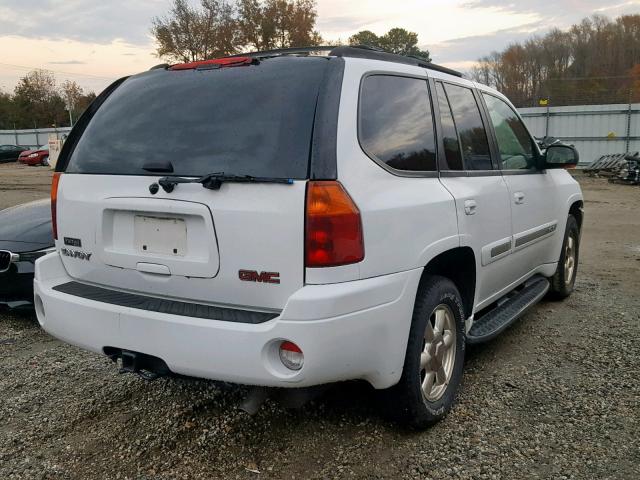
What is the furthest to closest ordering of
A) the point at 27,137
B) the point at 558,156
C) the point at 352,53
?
the point at 27,137 → the point at 558,156 → the point at 352,53

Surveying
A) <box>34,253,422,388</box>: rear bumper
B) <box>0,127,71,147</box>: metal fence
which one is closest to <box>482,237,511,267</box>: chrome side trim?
<box>34,253,422,388</box>: rear bumper

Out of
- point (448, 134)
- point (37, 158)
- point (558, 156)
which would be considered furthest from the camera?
point (37, 158)

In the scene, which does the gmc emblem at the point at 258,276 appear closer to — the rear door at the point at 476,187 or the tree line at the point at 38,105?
the rear door at the point at 476,187

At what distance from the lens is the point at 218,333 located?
2.31 metres

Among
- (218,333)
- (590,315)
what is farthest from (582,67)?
(218,333)

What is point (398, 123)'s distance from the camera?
2795 mm

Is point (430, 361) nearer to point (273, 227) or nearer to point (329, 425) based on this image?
point (329, 425)

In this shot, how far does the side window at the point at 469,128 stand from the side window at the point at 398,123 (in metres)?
0.36

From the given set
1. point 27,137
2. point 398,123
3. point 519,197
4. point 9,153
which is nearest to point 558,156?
point 519,197

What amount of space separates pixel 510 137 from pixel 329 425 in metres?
2.49

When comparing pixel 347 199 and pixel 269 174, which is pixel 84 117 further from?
pixel 347 199

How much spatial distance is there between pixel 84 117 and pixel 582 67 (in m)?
53.9

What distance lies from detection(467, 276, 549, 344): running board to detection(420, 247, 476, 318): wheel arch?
16cm

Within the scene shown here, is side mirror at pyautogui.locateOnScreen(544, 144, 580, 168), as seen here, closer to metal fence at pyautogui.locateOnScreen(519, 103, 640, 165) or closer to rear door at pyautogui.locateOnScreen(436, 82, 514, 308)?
rear door at pyautogui.locateOnScreen(436, 82, 514, 308)
